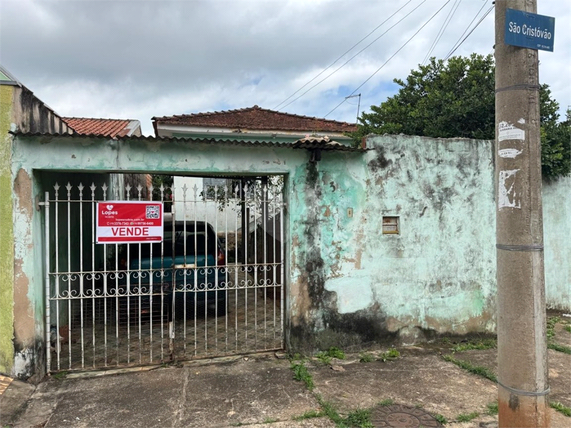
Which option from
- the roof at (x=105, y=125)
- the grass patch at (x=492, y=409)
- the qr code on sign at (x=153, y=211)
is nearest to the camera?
the grass patch at (x=492, y=409)

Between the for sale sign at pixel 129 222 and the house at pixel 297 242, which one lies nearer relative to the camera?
the house at pixel 297 242

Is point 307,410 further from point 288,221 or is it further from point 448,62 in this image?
point 448,62

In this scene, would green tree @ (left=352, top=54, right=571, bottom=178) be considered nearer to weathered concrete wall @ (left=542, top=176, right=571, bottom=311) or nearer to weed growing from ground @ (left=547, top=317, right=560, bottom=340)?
weathered concrete wall @ (left=542, top=176, right=571, bottom=311)

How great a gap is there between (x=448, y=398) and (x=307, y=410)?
Result: 1492 mm

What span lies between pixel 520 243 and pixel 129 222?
404 centimetres

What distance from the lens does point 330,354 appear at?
500 cm

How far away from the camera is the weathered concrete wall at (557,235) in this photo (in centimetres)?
702

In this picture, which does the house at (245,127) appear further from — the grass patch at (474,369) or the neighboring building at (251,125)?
the grass patch at (474,369)

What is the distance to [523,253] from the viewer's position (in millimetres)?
2270

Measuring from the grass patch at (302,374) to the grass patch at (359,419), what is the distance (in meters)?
0.65

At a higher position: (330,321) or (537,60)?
(537,60)

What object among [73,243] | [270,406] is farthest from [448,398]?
[73,243]

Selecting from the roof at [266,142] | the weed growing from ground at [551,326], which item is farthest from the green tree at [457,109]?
the roof at [266,142]

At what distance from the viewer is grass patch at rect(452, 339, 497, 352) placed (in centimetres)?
529
